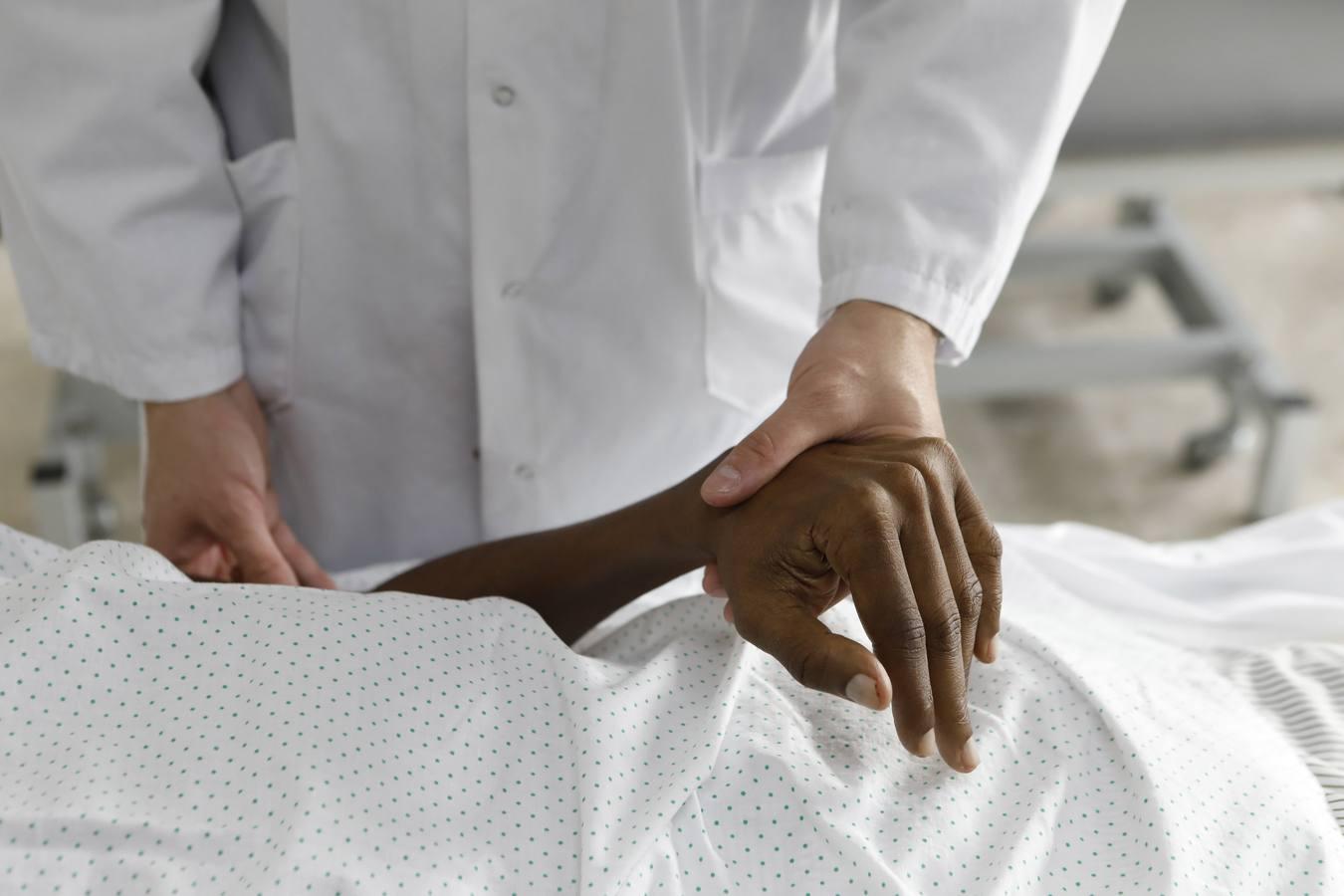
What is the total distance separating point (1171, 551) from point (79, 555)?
96cm

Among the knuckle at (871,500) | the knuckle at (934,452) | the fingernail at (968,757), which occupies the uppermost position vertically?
the knuckle at (934,452)

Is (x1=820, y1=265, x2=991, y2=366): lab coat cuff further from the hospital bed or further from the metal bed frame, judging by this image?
the metal bed frame

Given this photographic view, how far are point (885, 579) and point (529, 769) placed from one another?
0.80 ft

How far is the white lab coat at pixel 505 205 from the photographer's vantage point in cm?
100

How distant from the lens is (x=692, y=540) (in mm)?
943

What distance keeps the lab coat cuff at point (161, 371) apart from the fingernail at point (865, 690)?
682mm

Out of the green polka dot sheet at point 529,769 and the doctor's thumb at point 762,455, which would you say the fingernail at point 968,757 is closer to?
the green polka dot sheet at point 529,769

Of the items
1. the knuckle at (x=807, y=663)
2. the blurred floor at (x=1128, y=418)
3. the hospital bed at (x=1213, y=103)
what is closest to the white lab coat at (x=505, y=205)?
the knuckle at (x=807, y=663)

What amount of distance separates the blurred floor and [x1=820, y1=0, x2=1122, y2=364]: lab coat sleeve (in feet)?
4.45

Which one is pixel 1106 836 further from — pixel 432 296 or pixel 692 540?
pixel 432 296

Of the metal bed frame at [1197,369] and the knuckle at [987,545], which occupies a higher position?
the knuckle at [987,545]

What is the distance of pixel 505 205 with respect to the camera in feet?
3.66

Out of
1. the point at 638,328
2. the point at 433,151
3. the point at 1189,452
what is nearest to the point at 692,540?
the point at 638,328

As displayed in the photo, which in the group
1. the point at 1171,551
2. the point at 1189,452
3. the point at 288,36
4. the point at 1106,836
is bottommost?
the point at 1189,452
